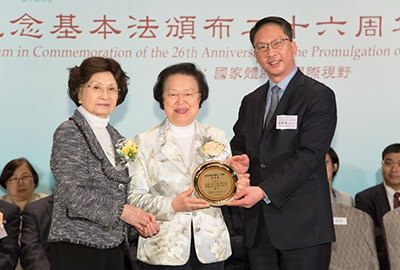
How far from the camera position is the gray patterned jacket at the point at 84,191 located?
3.00 m

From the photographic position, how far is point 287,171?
3150 mm

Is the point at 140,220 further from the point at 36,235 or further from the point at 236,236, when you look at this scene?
the point at 36,235

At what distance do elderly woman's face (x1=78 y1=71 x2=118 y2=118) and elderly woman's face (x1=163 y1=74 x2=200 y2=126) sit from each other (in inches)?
11.8

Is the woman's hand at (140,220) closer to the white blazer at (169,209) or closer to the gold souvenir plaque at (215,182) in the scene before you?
the white blazer at (169,209)

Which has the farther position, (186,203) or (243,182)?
(243,182)

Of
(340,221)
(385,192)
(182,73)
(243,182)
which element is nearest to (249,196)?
(243,182)

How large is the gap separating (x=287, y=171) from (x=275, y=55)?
69 cm

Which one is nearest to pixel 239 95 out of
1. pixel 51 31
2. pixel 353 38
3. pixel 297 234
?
pixel 353 38

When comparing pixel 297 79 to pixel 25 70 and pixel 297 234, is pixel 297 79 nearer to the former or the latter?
pixel 297 234

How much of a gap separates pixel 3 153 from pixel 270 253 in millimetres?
3279

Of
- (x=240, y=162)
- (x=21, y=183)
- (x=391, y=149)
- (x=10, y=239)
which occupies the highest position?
(x=391, y=149)

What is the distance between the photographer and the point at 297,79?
3389mm

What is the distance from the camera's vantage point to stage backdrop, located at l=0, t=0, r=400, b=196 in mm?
5555

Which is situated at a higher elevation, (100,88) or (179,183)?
(100,88)
